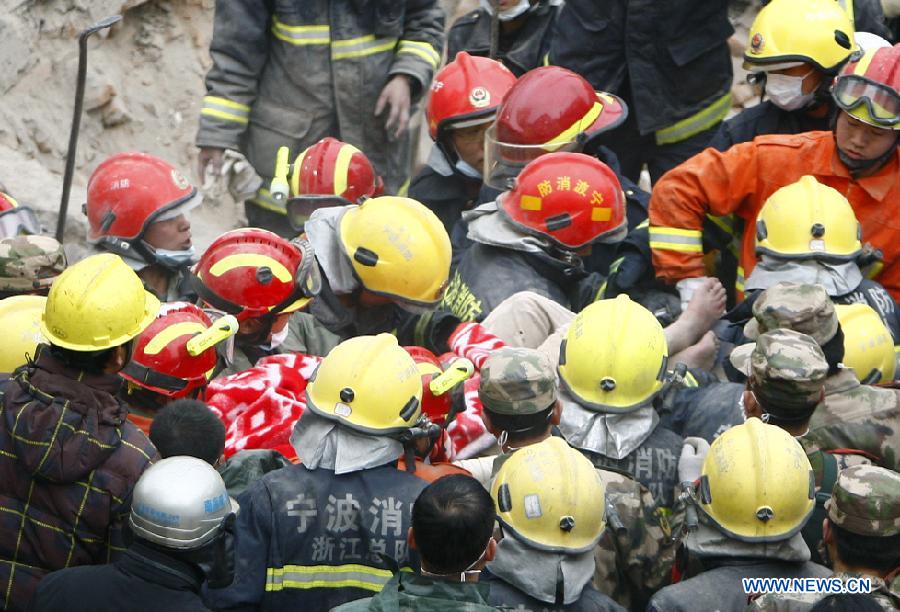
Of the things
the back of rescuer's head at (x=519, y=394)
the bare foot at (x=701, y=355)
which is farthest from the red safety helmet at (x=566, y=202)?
the back of rescuer's head at (x=519, y=394)

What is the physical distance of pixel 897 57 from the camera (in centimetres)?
563

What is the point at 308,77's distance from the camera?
735 centimetres

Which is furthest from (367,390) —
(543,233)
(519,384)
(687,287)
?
(687,287)

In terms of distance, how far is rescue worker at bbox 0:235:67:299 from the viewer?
4.97 metres

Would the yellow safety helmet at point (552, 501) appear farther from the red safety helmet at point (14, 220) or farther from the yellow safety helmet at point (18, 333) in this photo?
the red safety helmet at point (14, 220)

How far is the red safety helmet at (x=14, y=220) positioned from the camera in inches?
231

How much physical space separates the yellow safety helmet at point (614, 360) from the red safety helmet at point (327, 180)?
2.15m

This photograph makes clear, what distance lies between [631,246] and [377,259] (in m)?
1.48

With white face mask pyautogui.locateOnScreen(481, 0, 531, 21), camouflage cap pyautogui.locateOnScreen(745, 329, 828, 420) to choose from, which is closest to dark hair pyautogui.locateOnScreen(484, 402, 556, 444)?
camouflage cap pyautogui.locateOnScreen(745, 329, 828, 420)

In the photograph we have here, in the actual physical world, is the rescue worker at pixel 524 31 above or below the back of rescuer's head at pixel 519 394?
below

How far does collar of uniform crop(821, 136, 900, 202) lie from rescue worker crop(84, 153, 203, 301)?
2850mm

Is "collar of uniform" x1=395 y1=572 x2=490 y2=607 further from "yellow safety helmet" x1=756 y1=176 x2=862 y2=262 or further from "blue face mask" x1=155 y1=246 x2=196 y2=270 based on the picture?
"blue face mask" x1=155 y1=246 x2=196 y2=270

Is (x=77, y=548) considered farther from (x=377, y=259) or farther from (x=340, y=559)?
(x=377, y=259)

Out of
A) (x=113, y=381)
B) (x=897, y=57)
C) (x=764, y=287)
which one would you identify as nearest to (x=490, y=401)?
(x=113, y=381)
